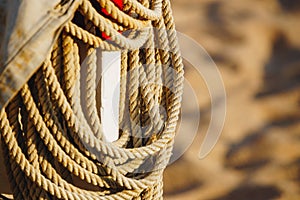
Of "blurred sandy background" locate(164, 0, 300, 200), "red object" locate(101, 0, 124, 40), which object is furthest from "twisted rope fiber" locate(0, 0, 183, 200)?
"blurred sandy background" locate(164, 0, 300, 200)

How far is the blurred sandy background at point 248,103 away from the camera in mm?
2939

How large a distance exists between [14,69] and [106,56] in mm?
240

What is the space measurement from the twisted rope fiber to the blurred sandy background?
1405 millimetres

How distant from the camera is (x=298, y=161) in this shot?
3102 mm

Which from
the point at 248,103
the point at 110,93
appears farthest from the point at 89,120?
the point at 248,103

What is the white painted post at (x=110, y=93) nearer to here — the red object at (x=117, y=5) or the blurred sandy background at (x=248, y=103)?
the red object at (x=117, y=5)

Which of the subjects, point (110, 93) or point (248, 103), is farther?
point (248, 103)

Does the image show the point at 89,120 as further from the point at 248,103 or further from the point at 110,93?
the point at 248,103

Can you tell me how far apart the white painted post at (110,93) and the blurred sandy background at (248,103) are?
55.9 inches

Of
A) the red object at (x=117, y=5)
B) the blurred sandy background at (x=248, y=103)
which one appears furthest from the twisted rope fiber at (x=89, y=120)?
the blurred sandy background at (x=248, y=103)

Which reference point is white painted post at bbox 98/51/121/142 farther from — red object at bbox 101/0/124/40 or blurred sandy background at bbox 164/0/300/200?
blurred sandy background at bbox 164/0/300/200

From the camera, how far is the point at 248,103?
3.56 metres

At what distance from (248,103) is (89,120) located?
229 cm

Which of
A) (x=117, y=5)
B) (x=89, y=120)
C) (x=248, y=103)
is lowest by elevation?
(x=89, y=120)
